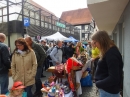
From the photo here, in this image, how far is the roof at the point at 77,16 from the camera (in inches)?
1761


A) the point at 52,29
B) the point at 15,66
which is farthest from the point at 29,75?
the point at 52,29

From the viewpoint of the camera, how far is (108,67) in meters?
1.50

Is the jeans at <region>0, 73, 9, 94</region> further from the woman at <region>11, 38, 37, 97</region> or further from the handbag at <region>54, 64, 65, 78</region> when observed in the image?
the handbag at <region>54, 64, 65, 78</region>

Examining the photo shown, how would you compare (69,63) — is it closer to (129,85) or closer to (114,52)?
(129,85)

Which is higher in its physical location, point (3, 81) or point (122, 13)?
point (122, 13)

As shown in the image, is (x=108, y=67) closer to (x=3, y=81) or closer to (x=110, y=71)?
(x=110, y=71)

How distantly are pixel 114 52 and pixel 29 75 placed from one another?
194 cm

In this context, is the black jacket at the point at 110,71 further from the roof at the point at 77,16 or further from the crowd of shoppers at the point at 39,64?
the roof at the point at 77,16

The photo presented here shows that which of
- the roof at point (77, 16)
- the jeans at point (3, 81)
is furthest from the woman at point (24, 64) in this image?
the roof at point (77, 16)

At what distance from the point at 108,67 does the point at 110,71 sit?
0.05 m

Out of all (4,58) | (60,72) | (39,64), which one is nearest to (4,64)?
→ (4,58)

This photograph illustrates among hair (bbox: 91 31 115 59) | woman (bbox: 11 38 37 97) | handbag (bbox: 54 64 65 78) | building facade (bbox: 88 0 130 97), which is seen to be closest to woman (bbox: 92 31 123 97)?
hair (bbox: 91 31 115 59)

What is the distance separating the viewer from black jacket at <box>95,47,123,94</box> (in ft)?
4.81

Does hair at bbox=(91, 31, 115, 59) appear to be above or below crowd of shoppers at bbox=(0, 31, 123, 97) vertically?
above
